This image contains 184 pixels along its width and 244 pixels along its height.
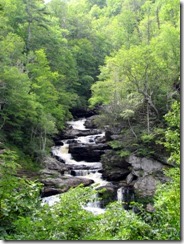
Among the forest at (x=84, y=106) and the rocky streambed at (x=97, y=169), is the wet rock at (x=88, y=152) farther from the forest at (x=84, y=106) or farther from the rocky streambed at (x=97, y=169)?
the forest at (x=84, y=106)

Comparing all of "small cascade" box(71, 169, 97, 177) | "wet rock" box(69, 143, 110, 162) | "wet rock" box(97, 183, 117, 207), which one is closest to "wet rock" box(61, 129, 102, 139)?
"wet rock" box(69, 143, 110, 162)

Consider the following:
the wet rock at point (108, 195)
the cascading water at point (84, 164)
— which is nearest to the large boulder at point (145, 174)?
the wet rock at point (108, 195)

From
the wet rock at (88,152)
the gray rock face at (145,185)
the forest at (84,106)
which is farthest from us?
the wet rock at (88,152)

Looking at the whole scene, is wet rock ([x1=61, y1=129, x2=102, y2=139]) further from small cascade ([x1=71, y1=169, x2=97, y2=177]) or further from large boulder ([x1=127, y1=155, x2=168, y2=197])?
large boulder ([x1=127, y1=155, x2=168, y2=197])

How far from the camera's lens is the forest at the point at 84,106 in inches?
153

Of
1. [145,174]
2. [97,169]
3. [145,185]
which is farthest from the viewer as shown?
[97,169]

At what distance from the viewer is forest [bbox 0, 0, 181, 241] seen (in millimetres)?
3896

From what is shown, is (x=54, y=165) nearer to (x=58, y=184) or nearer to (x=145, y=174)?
(x=58, y=184)

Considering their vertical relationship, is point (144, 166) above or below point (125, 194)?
above

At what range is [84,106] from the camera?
2545 cm

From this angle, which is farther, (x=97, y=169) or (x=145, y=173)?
(x=97, y=169)

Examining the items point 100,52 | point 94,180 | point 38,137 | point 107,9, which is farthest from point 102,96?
point 107,9

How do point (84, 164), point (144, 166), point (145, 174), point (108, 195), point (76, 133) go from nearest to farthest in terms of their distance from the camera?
1. point (108, 195)
2. point (145, 174)
3. point (144, 166)
4. point (84, 164)
5. point (76, 133)

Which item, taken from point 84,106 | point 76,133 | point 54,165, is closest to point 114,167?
Result: point 54,165
